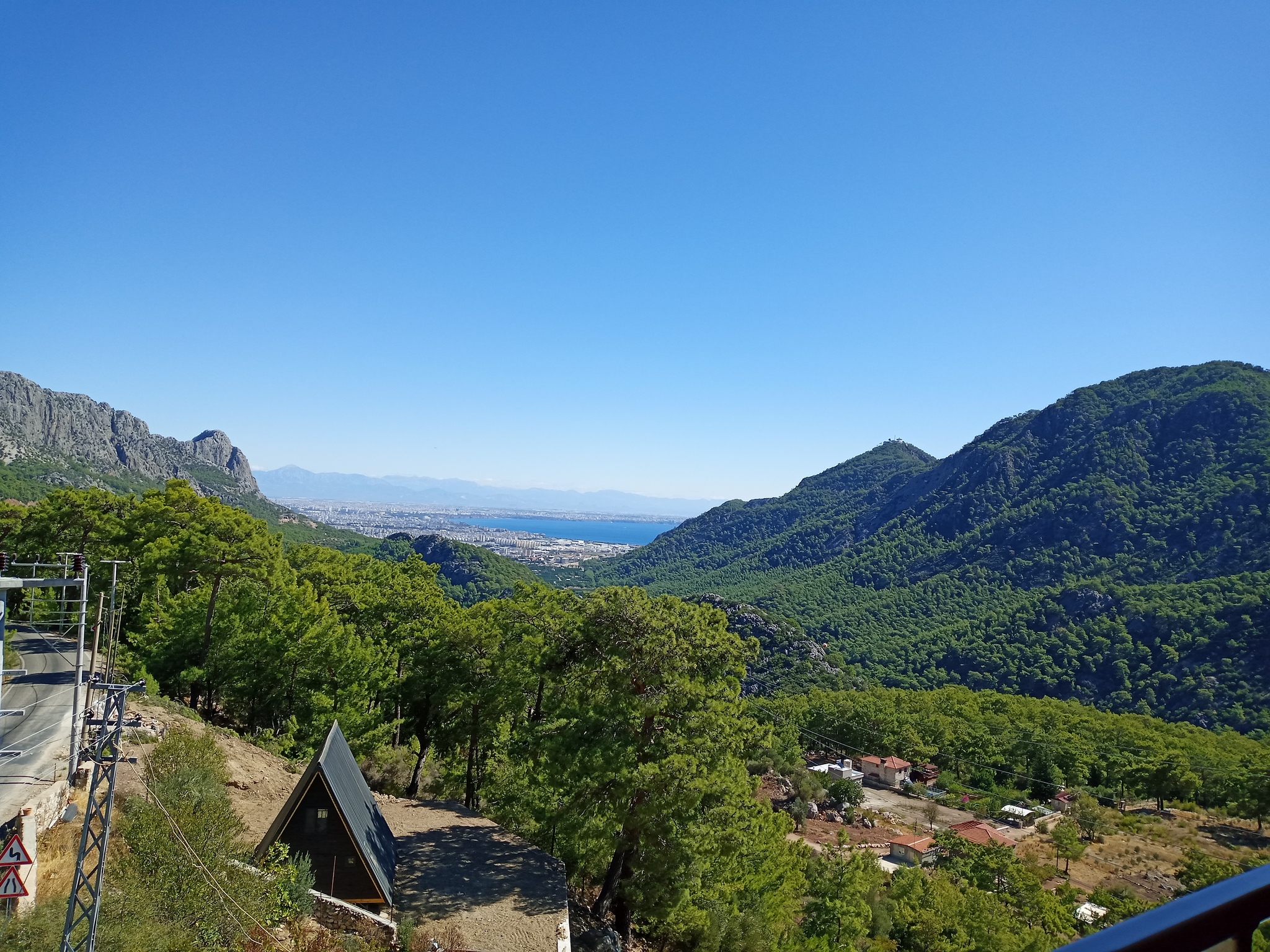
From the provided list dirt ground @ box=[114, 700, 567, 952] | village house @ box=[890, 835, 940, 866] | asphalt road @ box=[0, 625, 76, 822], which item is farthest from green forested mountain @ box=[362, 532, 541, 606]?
dirt ground @ box=[114, 700, 567, 952]

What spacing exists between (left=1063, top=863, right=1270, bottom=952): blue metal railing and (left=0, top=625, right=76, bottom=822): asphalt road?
586 inches

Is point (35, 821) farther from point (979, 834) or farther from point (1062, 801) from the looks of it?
point (1062, 801)

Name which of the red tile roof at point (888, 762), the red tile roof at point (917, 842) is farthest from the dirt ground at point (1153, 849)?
the red tile roof at point (888, 762)

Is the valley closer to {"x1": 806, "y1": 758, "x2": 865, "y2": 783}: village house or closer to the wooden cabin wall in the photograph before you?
the wooden cabin wall

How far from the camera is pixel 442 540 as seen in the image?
132750 mm

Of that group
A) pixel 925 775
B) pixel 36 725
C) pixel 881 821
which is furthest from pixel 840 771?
pixel 36 725

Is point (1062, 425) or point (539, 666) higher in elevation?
point (1062, 425)

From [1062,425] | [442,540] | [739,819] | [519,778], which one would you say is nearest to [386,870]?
[519,778]

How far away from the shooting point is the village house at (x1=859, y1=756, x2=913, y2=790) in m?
56.3

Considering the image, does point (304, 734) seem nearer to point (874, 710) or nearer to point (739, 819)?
point (739, 819)

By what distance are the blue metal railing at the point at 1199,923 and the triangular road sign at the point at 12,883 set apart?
39.7 feet

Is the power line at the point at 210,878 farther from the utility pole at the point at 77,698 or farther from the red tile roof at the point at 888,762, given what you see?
the red tile roof at the point at 888,762

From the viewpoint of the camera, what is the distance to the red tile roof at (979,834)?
38531 millimetres

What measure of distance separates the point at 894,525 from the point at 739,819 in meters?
150
